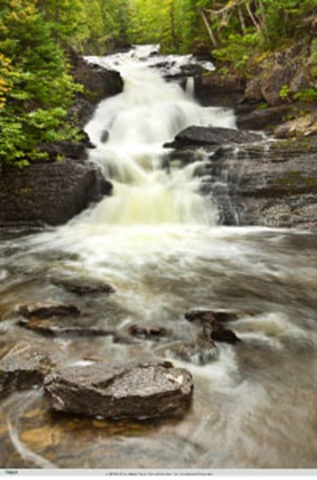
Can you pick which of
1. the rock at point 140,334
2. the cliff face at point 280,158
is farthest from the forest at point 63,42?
the rock at point 140,334

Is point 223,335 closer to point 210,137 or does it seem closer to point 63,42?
point 210,137

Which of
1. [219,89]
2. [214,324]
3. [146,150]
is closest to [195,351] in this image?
[214,324]

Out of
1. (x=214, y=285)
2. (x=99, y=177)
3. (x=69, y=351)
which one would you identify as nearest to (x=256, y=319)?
(x=214, y=285)

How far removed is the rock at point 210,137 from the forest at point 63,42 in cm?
344

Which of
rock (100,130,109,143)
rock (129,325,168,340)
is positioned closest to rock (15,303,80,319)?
rock (129,325,168,340)

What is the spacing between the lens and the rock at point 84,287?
482cm

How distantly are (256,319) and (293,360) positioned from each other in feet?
A: 2.78

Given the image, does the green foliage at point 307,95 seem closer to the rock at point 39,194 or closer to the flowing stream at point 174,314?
the flowing stream at point 174,314

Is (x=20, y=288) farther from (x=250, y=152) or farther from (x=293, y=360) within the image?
(x=250, y=152)

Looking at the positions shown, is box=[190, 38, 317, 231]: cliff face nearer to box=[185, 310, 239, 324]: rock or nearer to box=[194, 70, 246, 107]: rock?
box=[194, 70, 246, 107]: rock

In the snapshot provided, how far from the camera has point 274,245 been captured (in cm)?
718

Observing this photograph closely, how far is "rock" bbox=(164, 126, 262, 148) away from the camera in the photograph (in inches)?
455

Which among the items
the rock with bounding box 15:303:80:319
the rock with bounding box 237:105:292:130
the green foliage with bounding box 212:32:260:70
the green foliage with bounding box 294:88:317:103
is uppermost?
the green foliage with bounding box 212:32:260:70

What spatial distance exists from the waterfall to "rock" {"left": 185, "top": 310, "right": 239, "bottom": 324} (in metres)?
4.98
